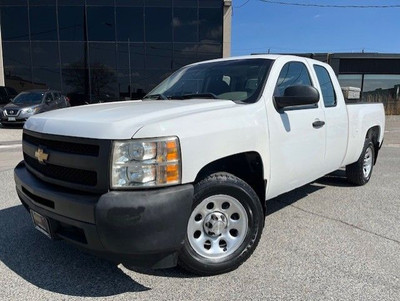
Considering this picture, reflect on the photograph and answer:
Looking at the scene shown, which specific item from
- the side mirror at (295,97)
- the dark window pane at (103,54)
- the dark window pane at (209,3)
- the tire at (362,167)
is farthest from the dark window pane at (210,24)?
the side mirror at (295,97)

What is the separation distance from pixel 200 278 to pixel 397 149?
31.7 ft

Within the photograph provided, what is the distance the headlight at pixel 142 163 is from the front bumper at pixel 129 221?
0.07 m

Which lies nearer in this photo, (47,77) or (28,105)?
(28,105)

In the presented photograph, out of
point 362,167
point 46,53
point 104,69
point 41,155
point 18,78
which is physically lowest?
point 362,167

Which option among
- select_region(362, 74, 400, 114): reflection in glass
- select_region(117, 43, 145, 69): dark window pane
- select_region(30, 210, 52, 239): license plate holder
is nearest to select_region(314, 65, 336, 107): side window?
select_region(30, 210, 52, 239): license plate holder

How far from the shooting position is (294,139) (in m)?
3.75

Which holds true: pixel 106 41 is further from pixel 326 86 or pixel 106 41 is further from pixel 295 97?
pixel 295 97

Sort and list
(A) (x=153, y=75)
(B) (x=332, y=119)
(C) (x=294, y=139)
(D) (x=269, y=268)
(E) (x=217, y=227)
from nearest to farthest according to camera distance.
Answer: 1. (E) (x=217, y=227)
2. (D) (x=269, y=268)
3. (C) (x=294, y=139)
4. (B) (x=332, y=119)
5. (A) (x=153, y=75)

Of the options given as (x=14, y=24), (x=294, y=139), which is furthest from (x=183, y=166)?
(x=14, y=24)

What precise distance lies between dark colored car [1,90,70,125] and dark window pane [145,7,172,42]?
8.36m

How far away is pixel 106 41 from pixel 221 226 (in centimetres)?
2344

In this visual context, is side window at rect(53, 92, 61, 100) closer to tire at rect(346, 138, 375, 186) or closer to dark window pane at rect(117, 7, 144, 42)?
dark window pane at rect(117, 7, 144, 42)

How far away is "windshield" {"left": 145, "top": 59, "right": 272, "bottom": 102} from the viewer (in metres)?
3.71

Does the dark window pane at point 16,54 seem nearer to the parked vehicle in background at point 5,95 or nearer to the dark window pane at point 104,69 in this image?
the parked vehicle in background at point 5,95
